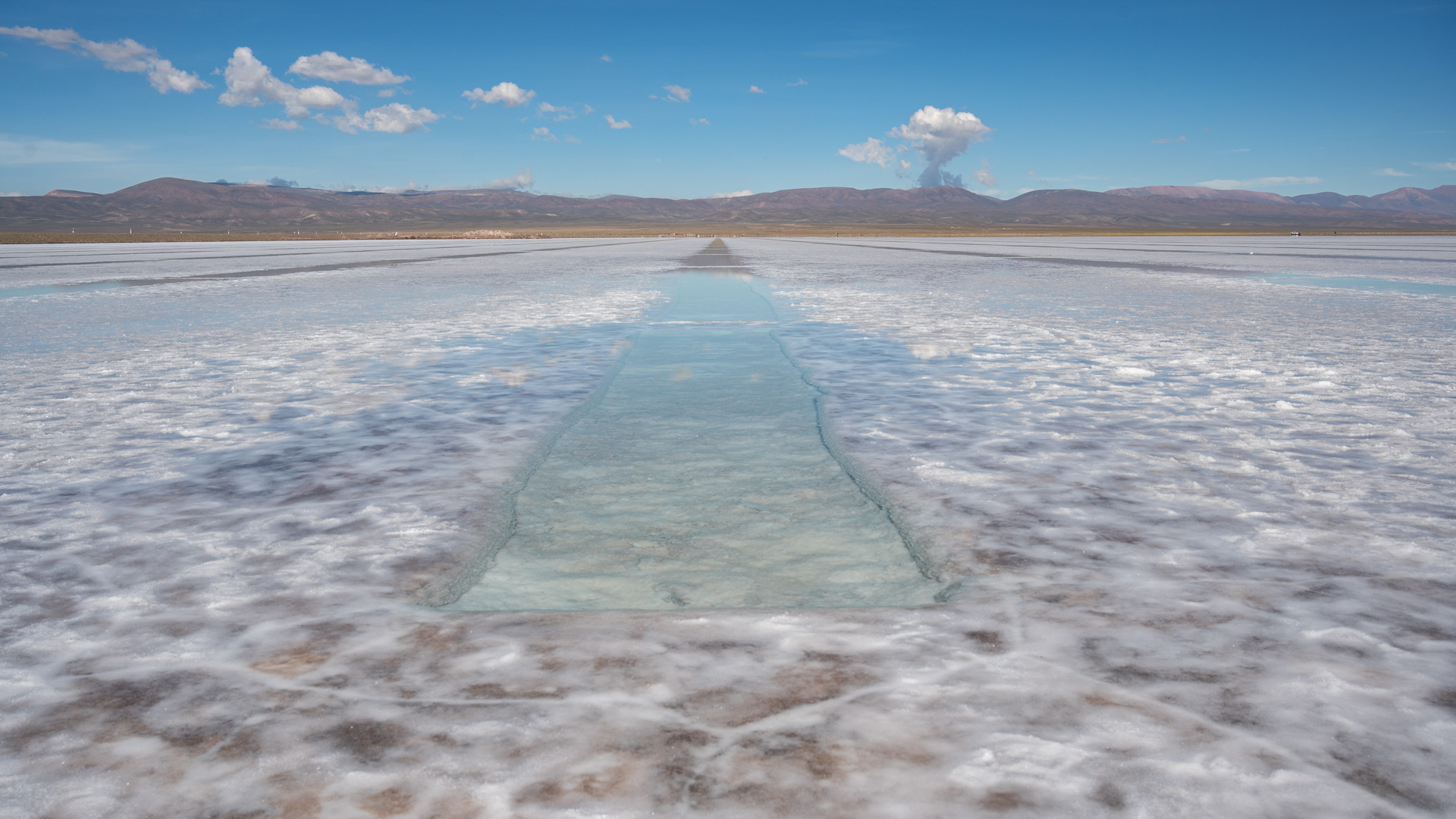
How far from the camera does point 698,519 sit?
3613 millimetres

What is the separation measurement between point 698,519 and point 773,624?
1139 mm

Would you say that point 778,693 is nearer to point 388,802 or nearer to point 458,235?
point 388,802

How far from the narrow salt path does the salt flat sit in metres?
0.20

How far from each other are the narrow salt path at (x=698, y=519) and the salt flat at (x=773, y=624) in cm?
20

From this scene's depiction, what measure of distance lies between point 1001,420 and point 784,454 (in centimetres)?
156

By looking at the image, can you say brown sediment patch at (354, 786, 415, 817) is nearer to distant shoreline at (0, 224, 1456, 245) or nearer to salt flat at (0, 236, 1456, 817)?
salt flat at (0, 236, 1456, 817)

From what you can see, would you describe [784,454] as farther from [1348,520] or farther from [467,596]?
[1348,520]

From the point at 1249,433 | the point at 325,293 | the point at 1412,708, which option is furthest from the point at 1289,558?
the point at 325,293

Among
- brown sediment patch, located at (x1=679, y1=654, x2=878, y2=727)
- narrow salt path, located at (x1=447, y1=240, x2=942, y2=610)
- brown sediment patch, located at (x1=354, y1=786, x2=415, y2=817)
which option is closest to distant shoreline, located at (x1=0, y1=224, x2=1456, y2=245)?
narrow salt path, located at (x1=447, y1=240, x2=942, y2=610)

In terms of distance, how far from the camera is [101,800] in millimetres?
1721

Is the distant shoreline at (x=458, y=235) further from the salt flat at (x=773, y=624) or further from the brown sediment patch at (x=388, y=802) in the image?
the brown sediment patch at (x=388, y=802)

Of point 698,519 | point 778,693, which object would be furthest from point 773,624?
point 698,519

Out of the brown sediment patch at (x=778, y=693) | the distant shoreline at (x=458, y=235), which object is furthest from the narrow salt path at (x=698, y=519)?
the distant shoreline at (x=458, y=235)

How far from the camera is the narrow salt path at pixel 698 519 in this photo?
291 centimetres
